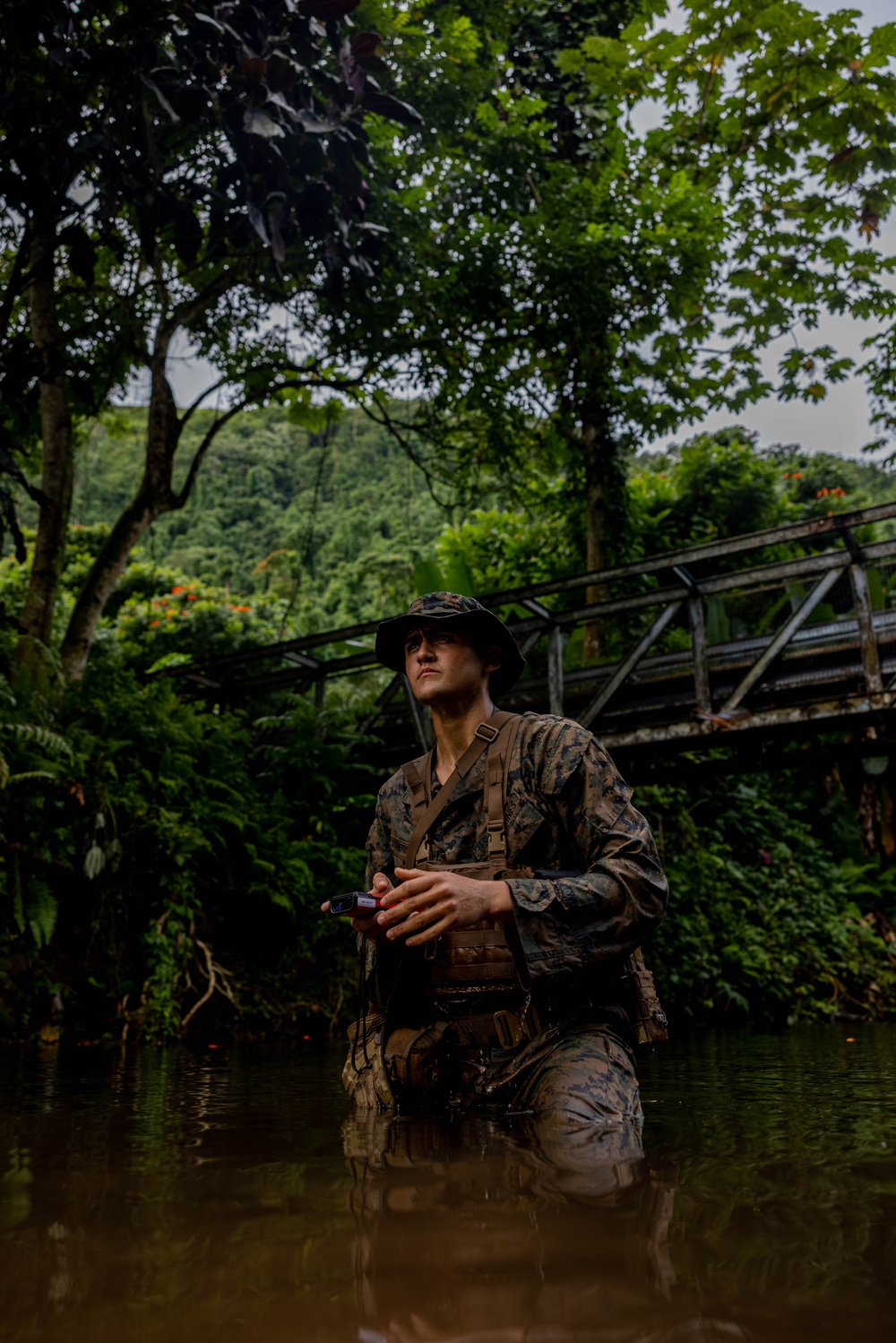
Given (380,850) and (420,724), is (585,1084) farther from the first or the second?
(420,724)

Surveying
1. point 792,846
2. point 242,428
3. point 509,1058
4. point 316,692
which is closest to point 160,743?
point 316,692

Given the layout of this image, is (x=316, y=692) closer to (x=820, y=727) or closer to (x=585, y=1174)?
(x=820, y=727)

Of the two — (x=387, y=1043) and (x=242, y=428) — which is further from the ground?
(x=242, y=428)

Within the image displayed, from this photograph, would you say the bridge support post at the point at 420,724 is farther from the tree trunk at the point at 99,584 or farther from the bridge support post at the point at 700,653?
the tree trunk at the point at 99,584

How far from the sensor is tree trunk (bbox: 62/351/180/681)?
30.3 ft

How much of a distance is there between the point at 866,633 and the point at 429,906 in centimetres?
569

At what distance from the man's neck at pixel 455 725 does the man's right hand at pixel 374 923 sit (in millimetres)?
503

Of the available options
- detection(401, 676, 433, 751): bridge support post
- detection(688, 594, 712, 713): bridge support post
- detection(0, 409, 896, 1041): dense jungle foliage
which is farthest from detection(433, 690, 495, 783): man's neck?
detection(401, 676, 433, 751): bridge support post

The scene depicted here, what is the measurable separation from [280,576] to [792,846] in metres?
18.1

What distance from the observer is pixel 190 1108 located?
3365mm

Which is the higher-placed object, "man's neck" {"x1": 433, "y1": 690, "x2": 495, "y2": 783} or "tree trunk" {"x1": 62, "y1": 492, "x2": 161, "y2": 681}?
"tree trunk" {"x1": 62, "y1": 492, "x2": 161, "y2": 681}

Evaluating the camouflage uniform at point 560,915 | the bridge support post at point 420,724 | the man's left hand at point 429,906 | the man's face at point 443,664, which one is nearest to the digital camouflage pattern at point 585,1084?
the camouflage uniform at point 560,915

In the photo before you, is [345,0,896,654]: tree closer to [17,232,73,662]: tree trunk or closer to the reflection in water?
[17,232,73,662]: tree trunk

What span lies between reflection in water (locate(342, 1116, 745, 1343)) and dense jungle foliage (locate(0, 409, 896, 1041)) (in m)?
4.61
